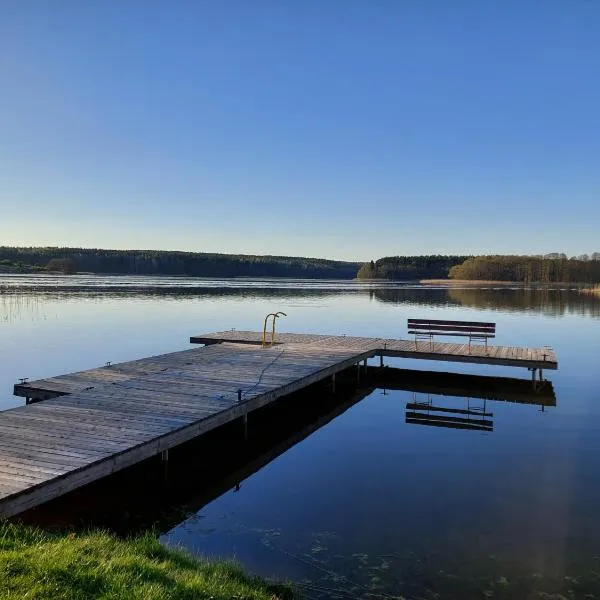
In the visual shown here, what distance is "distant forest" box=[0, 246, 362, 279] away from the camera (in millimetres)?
114562

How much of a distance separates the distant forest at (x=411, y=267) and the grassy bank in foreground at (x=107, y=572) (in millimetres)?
112783

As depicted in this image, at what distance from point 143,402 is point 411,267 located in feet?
375

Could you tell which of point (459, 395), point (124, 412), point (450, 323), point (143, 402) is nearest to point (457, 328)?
point (450, 323)

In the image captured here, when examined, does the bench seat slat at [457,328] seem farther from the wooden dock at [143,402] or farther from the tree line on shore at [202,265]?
the tree line on shore at [202,265]

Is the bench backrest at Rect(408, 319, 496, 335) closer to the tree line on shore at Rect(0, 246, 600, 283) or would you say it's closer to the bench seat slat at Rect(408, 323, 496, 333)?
the bench seat slat at Rect(408, 323, 496, 333)

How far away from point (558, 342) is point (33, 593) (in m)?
20.1

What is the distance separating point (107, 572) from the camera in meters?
3.56

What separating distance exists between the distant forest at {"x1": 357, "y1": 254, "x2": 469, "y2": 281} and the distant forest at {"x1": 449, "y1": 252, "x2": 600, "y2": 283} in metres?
20.0

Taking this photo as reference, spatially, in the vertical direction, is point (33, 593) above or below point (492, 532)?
above

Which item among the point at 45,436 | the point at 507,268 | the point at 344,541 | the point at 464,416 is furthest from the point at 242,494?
the point at 507,268

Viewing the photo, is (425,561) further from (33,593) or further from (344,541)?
(33,593)

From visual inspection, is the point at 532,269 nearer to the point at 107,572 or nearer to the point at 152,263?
the point at 152,263

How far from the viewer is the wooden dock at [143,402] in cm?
532

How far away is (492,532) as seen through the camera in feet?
18.2
